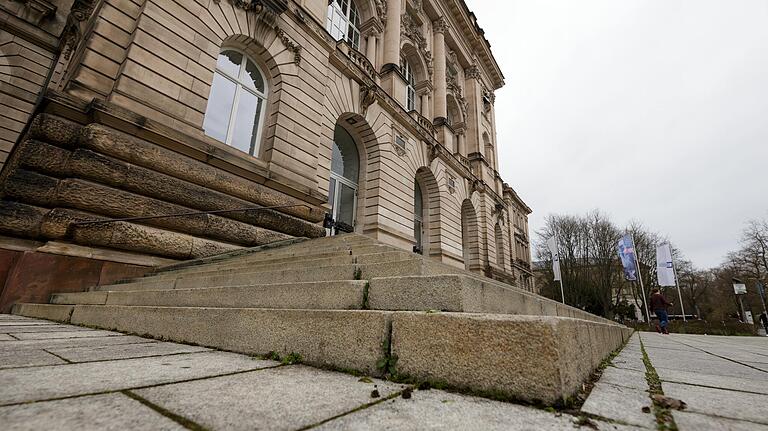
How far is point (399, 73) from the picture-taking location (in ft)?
43.6

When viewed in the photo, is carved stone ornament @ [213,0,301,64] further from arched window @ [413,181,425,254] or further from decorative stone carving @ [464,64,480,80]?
decorative stone carving @ [464,64,480,80]

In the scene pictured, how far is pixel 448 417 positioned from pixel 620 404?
75 centimetres

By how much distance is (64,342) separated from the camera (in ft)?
8.29

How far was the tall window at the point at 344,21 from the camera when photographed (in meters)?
12.2

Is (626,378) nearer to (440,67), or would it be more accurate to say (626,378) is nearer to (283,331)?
(283,331)

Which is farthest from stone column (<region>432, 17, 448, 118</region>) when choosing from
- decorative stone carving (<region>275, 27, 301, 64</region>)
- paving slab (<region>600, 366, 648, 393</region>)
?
paving slab (<region>600, 366, 648, 393</region>)

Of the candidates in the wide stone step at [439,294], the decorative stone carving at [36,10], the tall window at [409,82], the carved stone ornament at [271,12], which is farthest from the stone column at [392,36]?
the wide stone step at [439,294]

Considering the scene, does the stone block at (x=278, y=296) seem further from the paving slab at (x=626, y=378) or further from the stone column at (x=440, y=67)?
the stone column at (x=440, y=67)

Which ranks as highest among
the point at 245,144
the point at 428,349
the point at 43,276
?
the point at 245,144

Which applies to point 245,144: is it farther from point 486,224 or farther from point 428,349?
point 486,224

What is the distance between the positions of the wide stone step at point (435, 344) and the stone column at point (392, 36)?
13114mm

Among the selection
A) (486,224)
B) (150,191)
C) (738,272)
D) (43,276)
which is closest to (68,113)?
(150,191)

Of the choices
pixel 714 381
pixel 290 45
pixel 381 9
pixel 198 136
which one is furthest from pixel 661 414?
pixel 381 9

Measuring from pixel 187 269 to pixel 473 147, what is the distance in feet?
61.0
